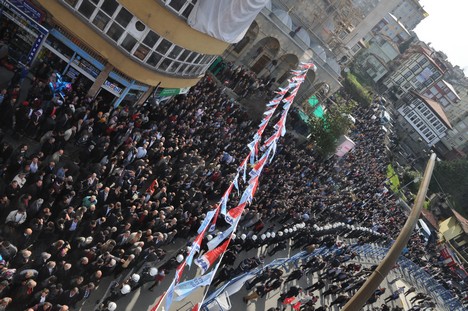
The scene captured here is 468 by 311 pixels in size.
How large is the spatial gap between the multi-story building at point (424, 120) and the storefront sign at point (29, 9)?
63.9m

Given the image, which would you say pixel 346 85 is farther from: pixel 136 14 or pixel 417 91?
pixel 136 14

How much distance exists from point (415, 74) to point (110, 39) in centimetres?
7034

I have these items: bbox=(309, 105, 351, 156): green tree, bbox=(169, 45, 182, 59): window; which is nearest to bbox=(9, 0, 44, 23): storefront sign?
bbox=(169, 45, 182, 59): window

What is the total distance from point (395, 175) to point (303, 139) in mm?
20795

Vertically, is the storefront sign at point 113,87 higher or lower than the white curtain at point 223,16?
lower

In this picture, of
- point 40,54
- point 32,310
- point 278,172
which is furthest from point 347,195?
point 32,310

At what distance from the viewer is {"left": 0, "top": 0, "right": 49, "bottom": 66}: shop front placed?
547 inches

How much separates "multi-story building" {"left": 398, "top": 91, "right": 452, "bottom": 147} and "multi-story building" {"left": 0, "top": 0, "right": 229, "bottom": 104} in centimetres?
5748

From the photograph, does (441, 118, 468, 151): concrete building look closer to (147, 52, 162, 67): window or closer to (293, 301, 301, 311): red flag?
(293, 301, 301, 311): red flag

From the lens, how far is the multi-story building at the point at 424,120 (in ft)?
207

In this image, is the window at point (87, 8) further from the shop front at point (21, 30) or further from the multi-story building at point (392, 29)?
the multi-story building at point (392, 29)

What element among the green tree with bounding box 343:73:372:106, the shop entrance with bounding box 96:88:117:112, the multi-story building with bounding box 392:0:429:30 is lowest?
the shop entrance with bounding box 96:88:117:112

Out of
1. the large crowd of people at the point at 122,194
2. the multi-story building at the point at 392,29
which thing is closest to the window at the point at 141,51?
the large crowd of people at the point at 122,194

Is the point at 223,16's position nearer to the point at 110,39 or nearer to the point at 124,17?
the point at 124,17
